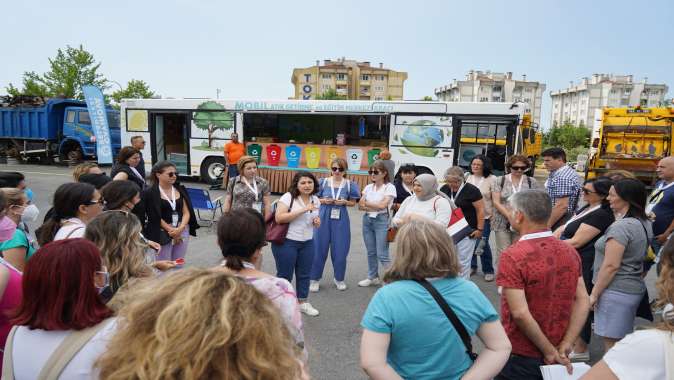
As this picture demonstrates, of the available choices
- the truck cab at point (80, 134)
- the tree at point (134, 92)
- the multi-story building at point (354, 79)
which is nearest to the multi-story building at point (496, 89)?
the multi-story building at point (354, 79)

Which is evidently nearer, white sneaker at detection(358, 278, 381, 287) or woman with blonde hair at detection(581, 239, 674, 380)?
woman with blonde hair at detection(581, 239, 674, 380)

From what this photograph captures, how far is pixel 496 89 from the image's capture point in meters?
93.6

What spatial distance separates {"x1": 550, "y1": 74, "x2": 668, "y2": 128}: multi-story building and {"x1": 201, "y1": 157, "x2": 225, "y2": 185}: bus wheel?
93.8 meters

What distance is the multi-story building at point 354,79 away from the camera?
9700 cm

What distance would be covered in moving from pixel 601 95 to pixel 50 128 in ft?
340

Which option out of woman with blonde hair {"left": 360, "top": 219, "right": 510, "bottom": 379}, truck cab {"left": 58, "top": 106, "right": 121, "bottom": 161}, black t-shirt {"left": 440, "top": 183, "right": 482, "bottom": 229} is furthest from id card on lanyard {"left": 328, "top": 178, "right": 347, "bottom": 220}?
truck cab {"left": 58, "top": 106, "right": 121, "bottom": 161}

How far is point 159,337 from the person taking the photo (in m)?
0.91

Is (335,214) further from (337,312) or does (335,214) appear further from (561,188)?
(561,188)

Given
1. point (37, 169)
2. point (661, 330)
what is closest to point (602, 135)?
point (661, 330)

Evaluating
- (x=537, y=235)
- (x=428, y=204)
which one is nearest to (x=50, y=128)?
(x=428, y=204)

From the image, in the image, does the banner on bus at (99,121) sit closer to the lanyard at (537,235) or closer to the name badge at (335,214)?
the name badge at (335,214)

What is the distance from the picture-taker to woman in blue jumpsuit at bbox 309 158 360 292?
5.19 m

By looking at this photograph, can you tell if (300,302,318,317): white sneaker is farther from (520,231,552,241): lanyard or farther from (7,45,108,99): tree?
(7,45,108,99): tree

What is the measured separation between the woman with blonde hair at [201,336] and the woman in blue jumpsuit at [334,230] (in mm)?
4123
